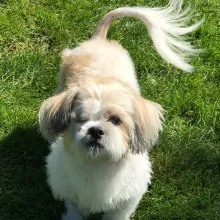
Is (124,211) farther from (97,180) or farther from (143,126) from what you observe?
(143,126)

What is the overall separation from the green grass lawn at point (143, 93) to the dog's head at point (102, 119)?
0.90m

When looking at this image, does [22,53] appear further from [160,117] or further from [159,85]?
[160,117]

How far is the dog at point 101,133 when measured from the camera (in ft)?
10.3

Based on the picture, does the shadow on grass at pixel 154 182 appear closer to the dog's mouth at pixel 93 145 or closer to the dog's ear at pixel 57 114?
the dog's ear at pixel 57 114

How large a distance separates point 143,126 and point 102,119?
1.01ft

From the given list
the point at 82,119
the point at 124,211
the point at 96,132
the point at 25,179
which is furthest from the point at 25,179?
the point at 96,132

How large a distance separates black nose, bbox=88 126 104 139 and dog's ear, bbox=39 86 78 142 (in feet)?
0.90

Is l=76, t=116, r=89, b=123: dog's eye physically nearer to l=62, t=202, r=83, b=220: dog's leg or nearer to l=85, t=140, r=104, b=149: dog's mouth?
l=85, t=140, r=104, b=149: dog's mouth

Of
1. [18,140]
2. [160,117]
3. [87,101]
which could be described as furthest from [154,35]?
[18,140]

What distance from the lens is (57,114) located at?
331cm

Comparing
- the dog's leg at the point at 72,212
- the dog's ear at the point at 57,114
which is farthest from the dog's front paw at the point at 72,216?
the dog's ear at the point at 57,114

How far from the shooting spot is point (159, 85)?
196 inches

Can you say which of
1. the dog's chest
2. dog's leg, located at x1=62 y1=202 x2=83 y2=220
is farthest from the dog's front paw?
the dog's chest

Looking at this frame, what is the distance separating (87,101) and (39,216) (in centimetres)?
125
